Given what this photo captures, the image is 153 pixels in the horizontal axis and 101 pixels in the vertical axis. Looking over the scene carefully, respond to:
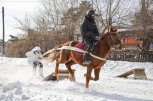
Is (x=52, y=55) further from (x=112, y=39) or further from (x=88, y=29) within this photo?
(x=112, y=39)

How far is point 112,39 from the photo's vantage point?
45.4 feet

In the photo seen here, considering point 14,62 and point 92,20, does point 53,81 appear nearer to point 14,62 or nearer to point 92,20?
point 92,20

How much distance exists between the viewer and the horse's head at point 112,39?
13719mm

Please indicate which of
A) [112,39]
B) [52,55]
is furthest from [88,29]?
[52,55]

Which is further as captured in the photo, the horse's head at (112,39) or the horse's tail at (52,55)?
the horse's tail at (52,55)

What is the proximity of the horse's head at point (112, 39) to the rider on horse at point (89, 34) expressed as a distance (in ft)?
1.13

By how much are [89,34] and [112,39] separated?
0.88m

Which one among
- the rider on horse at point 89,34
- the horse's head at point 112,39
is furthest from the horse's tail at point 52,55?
the horse's head at point 112,39

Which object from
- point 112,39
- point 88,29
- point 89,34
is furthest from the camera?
point 88,29

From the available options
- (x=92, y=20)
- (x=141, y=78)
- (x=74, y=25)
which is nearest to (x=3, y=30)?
(x=74, y=25)

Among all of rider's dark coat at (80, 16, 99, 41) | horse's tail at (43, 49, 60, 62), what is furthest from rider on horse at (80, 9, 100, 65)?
horse's tail at (43, 49, 60, 62)

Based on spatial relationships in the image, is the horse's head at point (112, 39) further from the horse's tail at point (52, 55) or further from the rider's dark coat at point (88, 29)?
the horse's tail at point (52, 55)

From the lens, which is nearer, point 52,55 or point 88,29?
point 88,29

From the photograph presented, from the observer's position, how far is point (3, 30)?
62.4m
